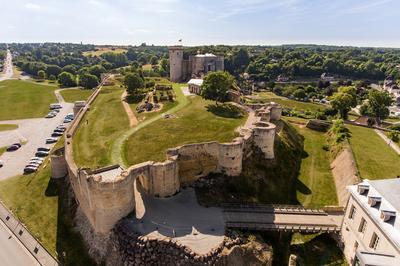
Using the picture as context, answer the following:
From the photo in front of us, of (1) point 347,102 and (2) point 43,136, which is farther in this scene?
(1) point 347,102

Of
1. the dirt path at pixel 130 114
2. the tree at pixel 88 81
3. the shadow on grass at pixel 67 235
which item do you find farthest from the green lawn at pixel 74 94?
the shadow on grass at pixel 67 235

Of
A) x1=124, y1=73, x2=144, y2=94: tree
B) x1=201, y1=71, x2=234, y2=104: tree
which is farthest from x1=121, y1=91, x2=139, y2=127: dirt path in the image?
x1=201, y1=71, x2=234, y2=104: tree

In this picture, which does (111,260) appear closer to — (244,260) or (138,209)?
(138,209)

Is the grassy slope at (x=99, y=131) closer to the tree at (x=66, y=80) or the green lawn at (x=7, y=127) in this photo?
the green lawn at (x=7, y=127)

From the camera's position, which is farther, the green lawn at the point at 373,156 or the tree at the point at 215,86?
the tree at the point at 215,86

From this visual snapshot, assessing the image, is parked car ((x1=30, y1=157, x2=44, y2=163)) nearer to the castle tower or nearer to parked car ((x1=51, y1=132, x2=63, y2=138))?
parked car ((x1=51, y1=132, x2=63, y2=138))

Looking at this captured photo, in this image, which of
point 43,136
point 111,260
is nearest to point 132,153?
point 111,260
